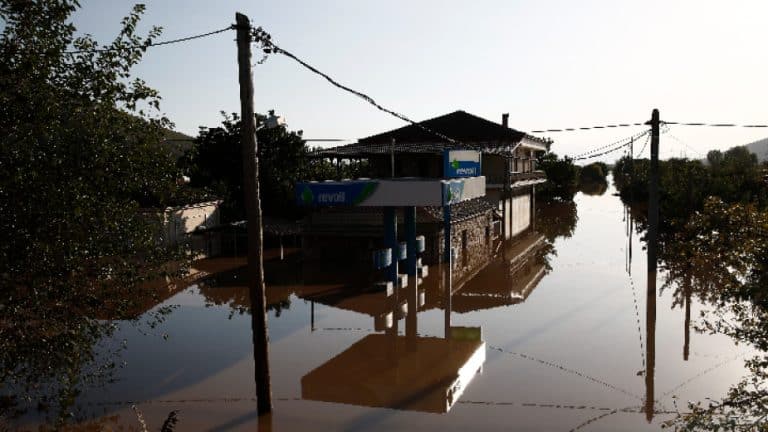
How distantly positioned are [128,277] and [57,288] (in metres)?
1.07

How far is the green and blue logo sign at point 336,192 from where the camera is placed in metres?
21.4

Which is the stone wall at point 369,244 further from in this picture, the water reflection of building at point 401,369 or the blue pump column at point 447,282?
the water reflection of building at point 401,369

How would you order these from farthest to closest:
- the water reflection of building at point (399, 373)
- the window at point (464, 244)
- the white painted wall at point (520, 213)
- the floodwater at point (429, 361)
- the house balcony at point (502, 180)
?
1. the white painted wall at point (520, 213)
2. the house balcony at point (502, 180)
3. the window at point (464, 244)
4. the water reflection of building at point (399, 373)
5. the floodwater at point (429, 361)

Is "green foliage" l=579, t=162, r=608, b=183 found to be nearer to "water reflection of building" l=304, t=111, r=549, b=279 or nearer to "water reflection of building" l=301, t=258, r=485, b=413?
"water reflection of building" l=304, t=111, r=549, b=279

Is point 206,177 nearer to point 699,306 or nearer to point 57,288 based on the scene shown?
point 699,306

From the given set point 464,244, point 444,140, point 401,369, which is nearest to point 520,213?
point 444,140

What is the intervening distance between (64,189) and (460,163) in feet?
62.6

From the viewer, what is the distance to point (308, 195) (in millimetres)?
22297

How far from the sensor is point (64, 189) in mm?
7723

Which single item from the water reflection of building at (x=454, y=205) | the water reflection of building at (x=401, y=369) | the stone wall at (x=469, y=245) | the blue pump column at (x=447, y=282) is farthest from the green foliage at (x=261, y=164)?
the water reflection of building at (x=401, y=369)

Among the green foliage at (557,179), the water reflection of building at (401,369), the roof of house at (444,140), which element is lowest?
the water reflection of building at (401,369)

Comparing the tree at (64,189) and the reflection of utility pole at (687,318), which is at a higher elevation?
the tree at (64,189)

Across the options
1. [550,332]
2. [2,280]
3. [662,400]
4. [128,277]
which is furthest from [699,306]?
[2,280]

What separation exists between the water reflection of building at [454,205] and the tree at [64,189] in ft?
70.6
